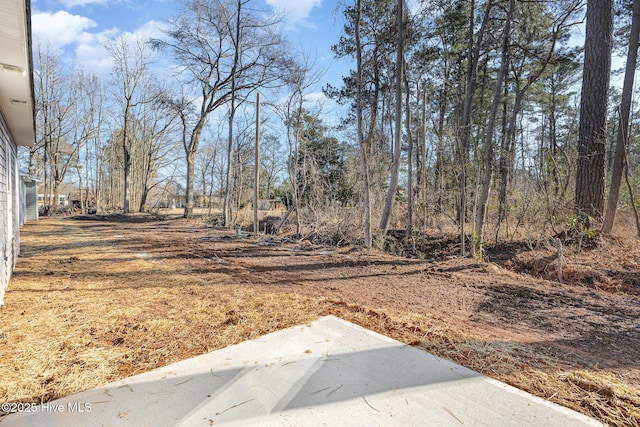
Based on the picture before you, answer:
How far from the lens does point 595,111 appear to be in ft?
23.1

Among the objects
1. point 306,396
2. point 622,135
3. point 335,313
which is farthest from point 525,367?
point 622,135

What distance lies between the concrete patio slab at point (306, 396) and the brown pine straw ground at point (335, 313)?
0.57 feet

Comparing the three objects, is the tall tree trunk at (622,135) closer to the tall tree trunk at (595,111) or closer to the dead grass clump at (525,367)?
the tall tree trunk at (595,111)

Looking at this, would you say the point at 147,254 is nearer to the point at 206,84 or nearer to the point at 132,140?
the point at 206,84

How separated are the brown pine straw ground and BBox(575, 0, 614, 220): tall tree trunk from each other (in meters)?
1.11

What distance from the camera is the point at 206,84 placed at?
Answer: 705 inches

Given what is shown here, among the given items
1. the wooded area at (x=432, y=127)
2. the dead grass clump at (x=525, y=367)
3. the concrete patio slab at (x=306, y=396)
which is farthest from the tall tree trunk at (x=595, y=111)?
the concrete patio slab at (x=306, y=396)

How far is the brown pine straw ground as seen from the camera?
7.08 ft

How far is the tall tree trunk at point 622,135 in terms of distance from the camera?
6598 millimetres

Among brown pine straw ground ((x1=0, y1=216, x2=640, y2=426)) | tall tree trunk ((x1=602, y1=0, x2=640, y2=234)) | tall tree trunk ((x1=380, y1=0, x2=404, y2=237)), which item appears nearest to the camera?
brown pine straw ground ((x1=0, y1=216, x2=640, y2=426))

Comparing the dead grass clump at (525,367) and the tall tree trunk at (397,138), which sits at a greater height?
the tall tree trunk at (397,138)

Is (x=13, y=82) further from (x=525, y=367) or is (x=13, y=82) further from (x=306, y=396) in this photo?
(x=525, y=367)

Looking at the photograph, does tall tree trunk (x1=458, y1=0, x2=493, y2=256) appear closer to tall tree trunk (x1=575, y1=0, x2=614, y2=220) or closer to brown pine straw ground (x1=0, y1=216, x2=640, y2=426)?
brown pine straw ground (x1=0, y1=216, x2=640, y2=426)

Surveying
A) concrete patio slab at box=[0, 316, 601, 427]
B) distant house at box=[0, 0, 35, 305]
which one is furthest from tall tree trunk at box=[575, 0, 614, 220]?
distant house at box=[0, 0, 35, 305]
